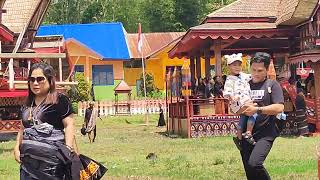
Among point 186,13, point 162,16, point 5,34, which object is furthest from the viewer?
point 162,16

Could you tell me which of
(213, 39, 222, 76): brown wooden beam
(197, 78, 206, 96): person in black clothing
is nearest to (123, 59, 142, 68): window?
(197, 78, 206, 96): person in black clothing

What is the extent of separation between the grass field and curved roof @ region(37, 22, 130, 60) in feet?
105

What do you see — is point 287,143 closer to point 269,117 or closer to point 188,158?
→ point 188,158

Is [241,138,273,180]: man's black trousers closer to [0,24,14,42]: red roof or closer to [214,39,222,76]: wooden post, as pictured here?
[214,39,222,76]: wooden post

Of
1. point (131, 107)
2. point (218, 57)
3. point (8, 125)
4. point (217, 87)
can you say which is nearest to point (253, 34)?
point (218, 57)

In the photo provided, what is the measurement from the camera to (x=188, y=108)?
21.5 m

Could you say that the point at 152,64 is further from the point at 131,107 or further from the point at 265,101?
the point at 265,101

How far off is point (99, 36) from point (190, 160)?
43.2 meters

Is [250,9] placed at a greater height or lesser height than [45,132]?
greater

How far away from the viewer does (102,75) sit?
169 feet

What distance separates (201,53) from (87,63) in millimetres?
23244

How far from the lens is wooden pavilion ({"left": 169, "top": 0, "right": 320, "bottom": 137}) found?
2102cm

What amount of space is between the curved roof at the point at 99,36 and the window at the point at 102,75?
3.61 feet

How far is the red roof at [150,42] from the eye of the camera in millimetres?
52500
